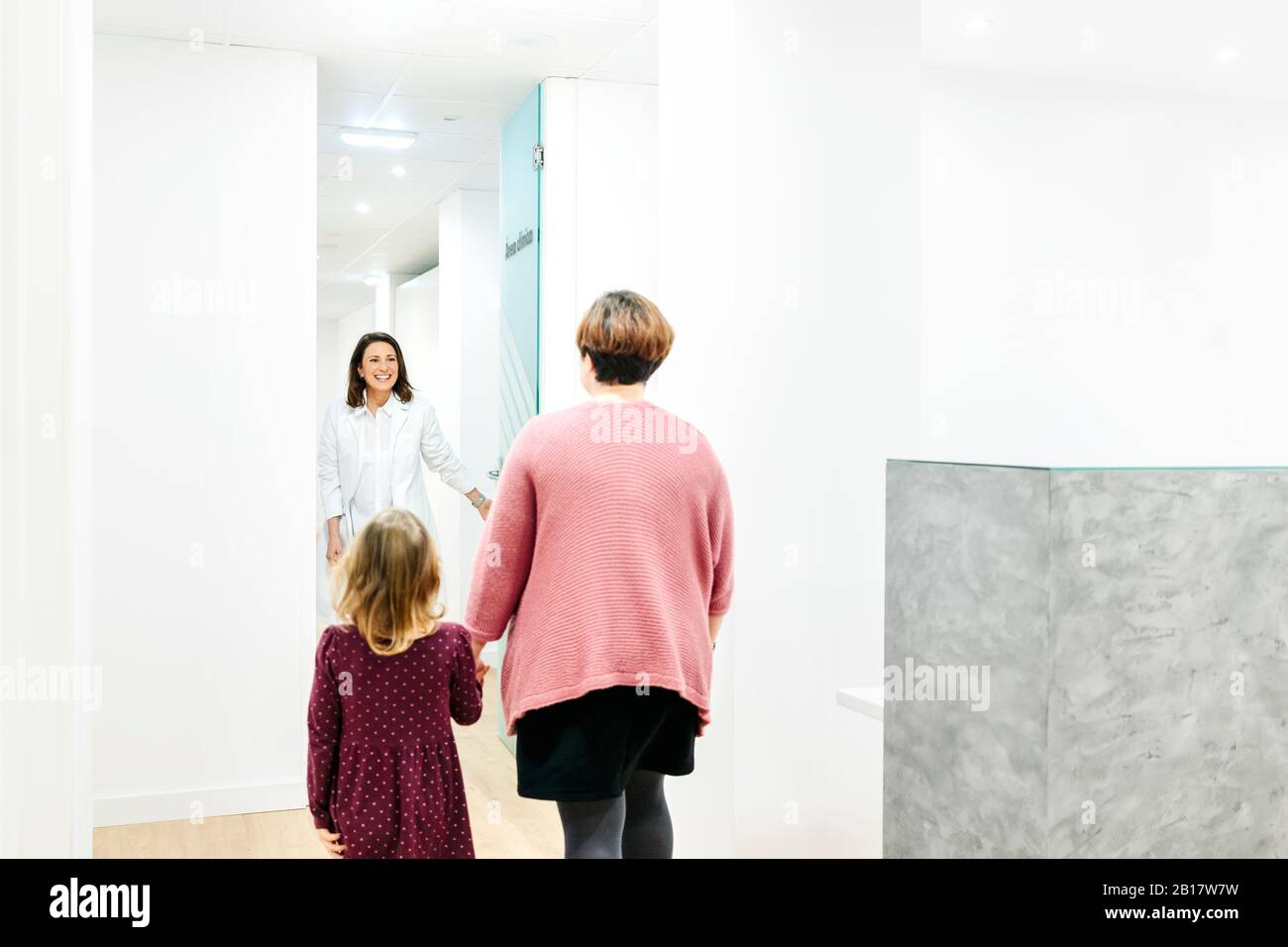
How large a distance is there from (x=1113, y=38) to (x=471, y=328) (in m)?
3.60

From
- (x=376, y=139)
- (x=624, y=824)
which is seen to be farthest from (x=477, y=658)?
(x=376, y=139)

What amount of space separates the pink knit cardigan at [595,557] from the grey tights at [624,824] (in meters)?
0.21

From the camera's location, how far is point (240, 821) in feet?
12.3

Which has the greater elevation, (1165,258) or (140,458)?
(1165,258)

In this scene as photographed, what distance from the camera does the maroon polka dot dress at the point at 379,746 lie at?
6.22 ft

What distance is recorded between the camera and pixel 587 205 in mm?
4238

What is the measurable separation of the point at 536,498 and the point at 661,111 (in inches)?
51.7

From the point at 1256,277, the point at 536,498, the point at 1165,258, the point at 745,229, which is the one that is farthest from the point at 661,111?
the point at 1256,277

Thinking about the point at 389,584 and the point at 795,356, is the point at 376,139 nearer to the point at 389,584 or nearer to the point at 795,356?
the point at 795,356

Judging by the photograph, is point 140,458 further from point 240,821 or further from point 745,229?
point 745,229

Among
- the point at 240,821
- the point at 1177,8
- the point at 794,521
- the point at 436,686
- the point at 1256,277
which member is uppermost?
the point at 1177,8

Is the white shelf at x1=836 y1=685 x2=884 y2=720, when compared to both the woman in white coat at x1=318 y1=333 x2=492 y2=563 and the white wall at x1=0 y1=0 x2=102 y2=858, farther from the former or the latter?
the woman in white coat at x1=318 y1=333 x2=492 y2=563

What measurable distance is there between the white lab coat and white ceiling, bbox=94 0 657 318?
120 cm
